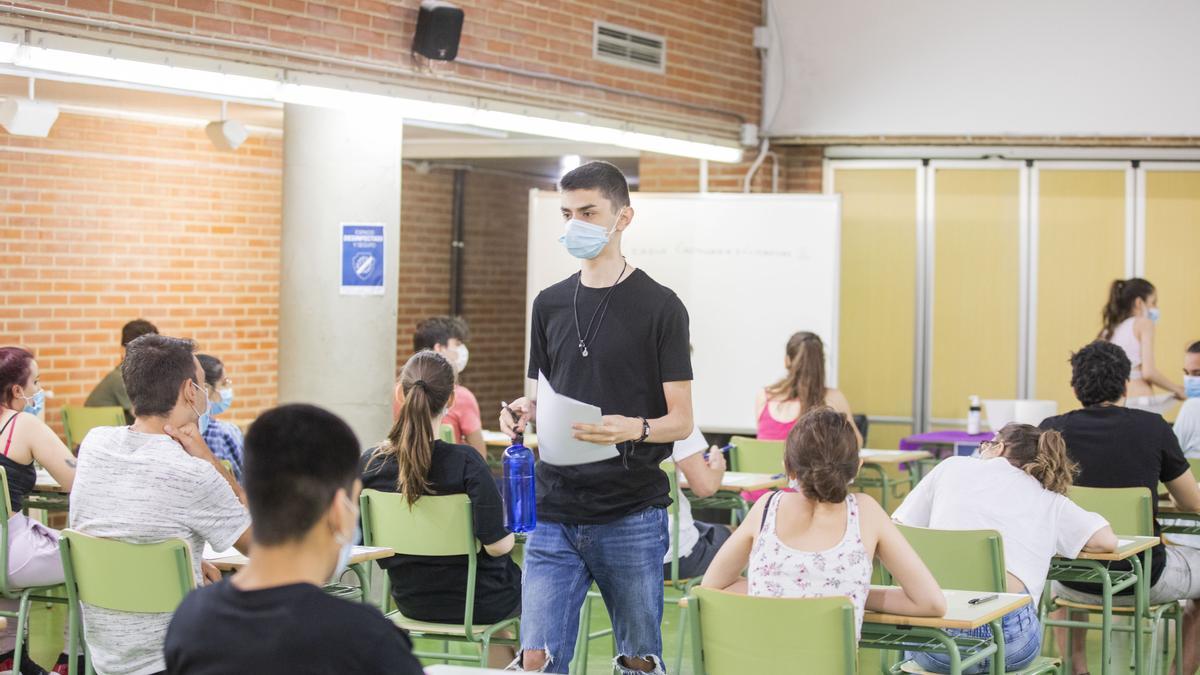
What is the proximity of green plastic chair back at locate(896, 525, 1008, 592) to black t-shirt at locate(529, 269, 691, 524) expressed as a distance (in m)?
1.19

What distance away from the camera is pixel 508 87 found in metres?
7.38

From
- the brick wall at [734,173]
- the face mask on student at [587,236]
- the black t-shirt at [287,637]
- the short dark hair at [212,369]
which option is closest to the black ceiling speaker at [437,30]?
the short dark hair at [212,369]

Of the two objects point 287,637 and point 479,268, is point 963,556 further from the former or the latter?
point 479,268

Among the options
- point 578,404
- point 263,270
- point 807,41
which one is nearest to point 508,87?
point 807,41

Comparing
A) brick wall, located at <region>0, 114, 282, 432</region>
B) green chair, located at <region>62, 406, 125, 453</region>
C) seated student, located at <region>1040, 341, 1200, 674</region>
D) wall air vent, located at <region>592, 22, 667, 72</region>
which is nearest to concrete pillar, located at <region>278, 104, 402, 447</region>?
green chair, located at <region>62, 406, 125, 453</region>

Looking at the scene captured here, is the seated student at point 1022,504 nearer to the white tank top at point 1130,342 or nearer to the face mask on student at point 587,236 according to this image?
the face mask on student at point 587,236

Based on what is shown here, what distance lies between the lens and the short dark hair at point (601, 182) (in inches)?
130

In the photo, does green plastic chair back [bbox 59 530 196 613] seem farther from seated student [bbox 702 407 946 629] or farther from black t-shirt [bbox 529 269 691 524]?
seated student [bbox 702 407 946 629]

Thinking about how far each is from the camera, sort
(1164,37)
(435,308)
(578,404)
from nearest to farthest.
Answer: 1. (578,404)
2. (1164,37)
3. (435,308)

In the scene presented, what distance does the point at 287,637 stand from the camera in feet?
6.08

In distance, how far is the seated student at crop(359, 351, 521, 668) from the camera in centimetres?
445

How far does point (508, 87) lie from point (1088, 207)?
4197 millimetres

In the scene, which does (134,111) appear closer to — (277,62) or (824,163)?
(277,62)

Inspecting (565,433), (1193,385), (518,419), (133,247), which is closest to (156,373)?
(518,419)
